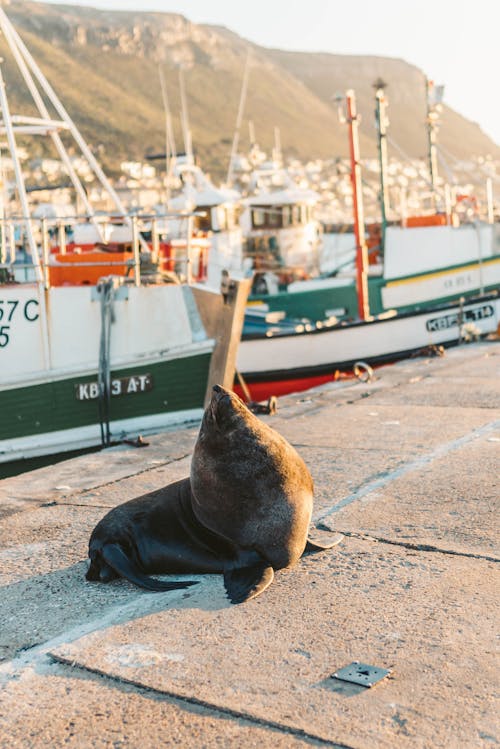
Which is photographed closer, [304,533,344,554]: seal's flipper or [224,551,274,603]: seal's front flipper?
[224,551,274,603]: seal's front flipper

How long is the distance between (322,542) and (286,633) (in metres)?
1.12

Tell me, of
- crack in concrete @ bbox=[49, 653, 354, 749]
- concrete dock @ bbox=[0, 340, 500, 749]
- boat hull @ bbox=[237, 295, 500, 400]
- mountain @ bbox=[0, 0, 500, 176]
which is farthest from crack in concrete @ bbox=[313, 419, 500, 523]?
mountain @ bbox=[0, 0, 500, 176]

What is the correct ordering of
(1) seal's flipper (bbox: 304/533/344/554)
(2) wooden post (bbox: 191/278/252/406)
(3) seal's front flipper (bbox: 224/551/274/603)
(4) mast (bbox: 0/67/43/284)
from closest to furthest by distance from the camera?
(3) seal's front flipper (bbox: 224/551/274/603)
(1) seal's flipper (bbox: 304/533/344/554)
(4) mast (bbox: 0/67/43/284)
(2) wooden post (bbox: 191/278/252/406)

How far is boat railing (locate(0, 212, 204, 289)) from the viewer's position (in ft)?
31.1

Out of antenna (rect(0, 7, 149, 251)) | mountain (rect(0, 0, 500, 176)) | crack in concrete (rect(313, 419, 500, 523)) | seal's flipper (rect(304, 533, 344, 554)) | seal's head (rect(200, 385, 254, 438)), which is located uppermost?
mountain (rect(0, 0, 500, 176))

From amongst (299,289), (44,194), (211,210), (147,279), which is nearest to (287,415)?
(147,279)

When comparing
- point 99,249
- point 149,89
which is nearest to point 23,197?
point 99,249

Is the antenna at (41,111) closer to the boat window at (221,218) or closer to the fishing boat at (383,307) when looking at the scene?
the fishing boat at (383,307)

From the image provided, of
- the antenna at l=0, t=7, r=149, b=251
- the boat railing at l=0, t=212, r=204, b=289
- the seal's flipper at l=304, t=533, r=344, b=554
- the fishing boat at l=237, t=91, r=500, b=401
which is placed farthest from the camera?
the fishing boat at l=237, t=91, r=500, b=401

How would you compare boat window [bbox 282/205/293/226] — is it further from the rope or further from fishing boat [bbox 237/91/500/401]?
the rope

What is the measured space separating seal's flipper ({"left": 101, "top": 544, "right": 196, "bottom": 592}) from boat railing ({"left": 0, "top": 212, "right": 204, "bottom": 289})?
5.01 m

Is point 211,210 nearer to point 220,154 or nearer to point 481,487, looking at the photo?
point 481,487

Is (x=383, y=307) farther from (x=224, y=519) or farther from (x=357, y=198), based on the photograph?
(x=224, y=519)

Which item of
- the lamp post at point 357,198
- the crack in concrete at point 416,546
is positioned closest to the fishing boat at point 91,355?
the crack in concrete at point 416,546
